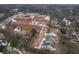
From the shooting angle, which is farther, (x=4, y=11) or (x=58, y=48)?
(x=4, y=11)

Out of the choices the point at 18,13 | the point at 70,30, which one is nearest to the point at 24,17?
the point at 18,13

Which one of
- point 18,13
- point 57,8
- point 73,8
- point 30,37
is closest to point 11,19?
point 18,13

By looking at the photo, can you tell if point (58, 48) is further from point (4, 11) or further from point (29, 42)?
point (4, 11)

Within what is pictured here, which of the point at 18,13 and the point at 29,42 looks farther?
the point at 18,13
